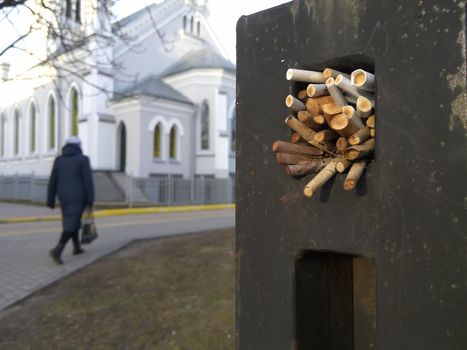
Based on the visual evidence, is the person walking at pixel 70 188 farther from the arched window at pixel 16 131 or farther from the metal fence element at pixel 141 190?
the arched window at pixel 16 131

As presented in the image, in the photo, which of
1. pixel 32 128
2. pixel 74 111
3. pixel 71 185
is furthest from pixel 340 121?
pixel 32 128

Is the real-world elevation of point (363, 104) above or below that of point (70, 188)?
above

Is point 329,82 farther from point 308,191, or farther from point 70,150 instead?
point 70,150

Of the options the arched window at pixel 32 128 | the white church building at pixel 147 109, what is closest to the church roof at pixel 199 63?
the white church building at pixel 147 109

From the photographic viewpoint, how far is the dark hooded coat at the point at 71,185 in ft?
21.7

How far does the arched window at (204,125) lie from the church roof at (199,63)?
1999 millimetres

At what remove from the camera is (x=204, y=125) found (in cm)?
2491

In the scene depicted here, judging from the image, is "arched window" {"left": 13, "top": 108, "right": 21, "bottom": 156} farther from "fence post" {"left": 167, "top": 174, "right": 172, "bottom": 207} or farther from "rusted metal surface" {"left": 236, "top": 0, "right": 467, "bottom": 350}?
"rusted metal surface" {"left": 236, "top": 0, "right": 467, "bottom": 350}

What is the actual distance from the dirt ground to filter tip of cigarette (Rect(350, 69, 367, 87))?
8.19 ft

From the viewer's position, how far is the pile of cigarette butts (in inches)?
66.0

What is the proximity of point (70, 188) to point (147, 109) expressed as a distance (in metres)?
15.9

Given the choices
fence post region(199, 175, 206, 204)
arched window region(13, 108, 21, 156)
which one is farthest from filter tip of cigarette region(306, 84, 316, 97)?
arched window region(13, 108, 21, 156)

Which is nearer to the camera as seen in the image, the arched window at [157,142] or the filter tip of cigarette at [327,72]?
the filter tip of cigarette at [327,72]

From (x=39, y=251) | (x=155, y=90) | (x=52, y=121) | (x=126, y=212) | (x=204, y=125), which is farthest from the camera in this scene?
(x=52, y=121)
